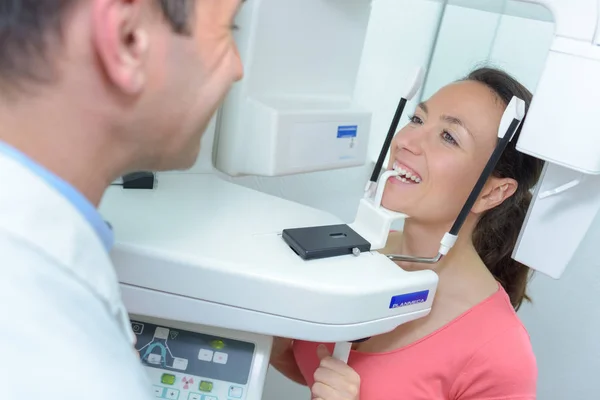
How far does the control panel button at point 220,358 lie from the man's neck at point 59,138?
382mm

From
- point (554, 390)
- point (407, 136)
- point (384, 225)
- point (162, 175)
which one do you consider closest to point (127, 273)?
point (162, 175)

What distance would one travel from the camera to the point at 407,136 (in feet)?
3.19

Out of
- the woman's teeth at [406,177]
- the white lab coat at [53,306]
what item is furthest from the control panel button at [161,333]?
the woman's teeth at [406,177]

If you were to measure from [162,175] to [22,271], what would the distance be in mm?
553

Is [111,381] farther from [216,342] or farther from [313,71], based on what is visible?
[313,71]

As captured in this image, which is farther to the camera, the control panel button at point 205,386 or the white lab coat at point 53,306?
the control panel button at point 205,386

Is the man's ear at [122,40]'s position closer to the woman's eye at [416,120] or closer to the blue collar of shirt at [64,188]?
the blue collar of shirt at [64,188]

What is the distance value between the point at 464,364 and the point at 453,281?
156 millimetres

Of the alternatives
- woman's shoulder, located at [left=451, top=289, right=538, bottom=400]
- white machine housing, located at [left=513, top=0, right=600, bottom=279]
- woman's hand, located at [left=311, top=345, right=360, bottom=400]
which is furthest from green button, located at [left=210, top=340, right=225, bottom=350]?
white machine housing, located at [left=513, top=0, right=600, bottom=279]

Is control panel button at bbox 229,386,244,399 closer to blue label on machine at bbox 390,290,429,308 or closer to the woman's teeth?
blue label on machine at bbox 390,290,429,308

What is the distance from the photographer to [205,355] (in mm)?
763

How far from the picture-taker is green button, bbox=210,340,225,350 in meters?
0.77

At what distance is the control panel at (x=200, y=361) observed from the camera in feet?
2.42

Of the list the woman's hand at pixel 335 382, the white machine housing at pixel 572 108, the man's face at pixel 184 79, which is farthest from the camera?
the woman's hand at pixel 335 382
